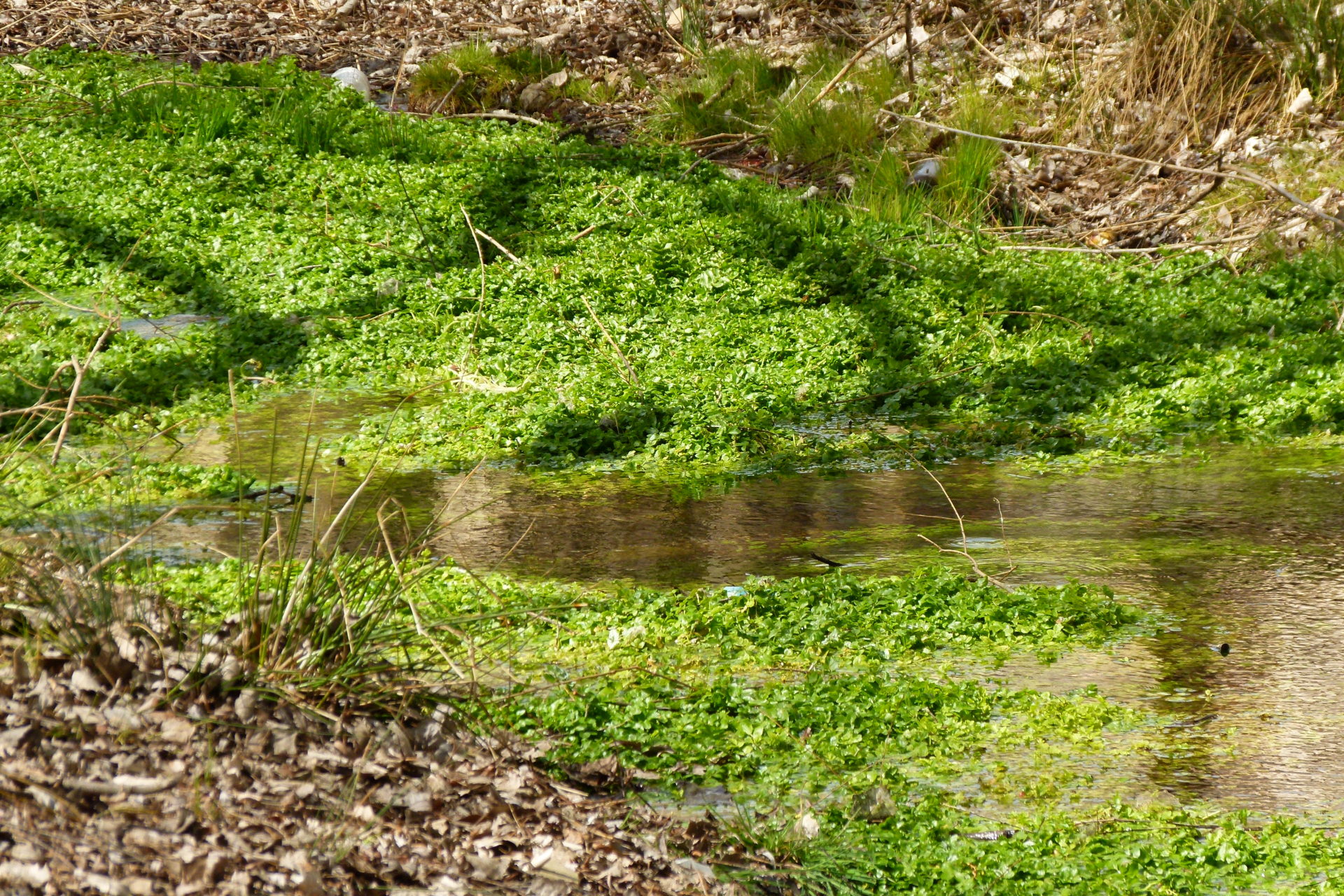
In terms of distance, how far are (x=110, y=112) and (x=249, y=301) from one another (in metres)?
3.12

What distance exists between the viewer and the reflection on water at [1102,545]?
3576 millimetres

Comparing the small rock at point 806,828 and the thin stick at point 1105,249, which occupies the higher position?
the small rock at point 806,828

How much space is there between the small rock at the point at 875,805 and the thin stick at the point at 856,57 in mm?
7067

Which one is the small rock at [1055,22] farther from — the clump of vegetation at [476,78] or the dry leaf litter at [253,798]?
the dry leaf litter at [253,798]

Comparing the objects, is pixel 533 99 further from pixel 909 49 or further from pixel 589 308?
pixel 589 308

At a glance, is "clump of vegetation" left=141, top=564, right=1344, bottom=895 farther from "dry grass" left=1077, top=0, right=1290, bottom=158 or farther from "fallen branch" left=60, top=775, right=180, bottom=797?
"dry grass" left=1077, top=0, right=1290, bottom=158

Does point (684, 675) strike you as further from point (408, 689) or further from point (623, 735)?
point (408, 689)

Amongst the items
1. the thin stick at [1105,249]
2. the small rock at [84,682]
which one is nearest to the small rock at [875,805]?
the small rock at [84,682]

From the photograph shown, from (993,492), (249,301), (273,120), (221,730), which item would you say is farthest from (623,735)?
(273,120)

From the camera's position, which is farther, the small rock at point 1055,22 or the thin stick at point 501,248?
the small rock at point 1055,22

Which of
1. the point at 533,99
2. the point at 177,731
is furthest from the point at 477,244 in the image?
the point at 177,731

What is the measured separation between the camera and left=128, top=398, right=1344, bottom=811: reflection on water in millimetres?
3576

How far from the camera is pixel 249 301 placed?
7.50 m

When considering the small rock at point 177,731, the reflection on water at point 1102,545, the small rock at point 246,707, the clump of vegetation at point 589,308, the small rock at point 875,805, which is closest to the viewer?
the small rock at point 177,731
